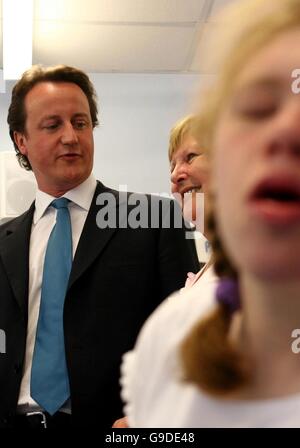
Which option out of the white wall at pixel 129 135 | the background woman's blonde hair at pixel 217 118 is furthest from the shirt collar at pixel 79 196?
the white wall at pixel 129 135

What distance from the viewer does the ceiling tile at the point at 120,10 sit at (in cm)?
172

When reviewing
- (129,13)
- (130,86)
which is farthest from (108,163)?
(129,13)

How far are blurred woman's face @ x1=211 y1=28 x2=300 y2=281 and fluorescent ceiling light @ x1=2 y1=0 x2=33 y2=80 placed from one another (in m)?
1.69

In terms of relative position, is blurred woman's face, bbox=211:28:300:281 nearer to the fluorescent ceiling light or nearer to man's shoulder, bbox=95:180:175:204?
man's shoulder, bbox=95:180:175:204

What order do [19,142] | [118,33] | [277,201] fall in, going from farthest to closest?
1. [118,33]
2. [19,142]
3. [277,201]

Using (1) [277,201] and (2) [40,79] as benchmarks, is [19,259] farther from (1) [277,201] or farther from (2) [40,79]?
(1) [277,201]

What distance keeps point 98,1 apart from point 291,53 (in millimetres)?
1694

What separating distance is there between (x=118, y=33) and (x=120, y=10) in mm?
131

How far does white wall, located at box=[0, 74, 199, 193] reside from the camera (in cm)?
210

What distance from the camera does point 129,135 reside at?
7.20 ft

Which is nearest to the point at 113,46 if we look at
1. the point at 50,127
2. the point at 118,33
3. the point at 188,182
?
the point at 118,33

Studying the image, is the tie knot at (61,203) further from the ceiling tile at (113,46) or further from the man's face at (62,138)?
the ceiling tile at (113,46)

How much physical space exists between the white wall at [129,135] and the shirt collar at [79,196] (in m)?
1.64

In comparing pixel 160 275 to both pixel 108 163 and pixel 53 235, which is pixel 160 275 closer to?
pixel 53 235
